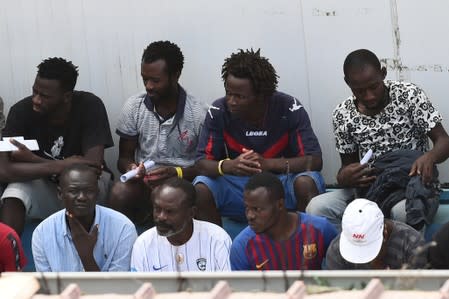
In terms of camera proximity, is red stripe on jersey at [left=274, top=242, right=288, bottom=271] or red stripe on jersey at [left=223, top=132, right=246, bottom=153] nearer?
red stripe on jersey at [left=274, top=242, right=288, bottom=271]

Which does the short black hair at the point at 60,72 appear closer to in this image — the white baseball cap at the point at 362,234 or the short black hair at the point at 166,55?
the short black hair at the point at 166,55

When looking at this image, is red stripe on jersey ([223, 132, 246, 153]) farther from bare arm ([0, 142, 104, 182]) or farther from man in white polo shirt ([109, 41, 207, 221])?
bare arm ([0, 142, 104, 182])

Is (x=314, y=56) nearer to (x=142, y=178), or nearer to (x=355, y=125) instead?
(x=355, y=125)

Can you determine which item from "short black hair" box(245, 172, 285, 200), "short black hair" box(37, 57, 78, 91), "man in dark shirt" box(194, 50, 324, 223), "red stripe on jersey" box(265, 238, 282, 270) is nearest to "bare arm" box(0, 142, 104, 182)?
"short black hair" box(37, 57, 78, 91)

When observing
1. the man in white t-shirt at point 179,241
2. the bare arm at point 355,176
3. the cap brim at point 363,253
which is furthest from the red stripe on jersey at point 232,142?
the cap brim at point 363,253

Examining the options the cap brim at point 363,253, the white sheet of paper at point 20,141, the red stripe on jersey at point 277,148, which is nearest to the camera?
the cap brim at point 363,253

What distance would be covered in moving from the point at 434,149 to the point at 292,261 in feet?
3.67

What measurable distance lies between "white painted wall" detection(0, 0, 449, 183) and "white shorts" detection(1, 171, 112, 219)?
0.55 metres

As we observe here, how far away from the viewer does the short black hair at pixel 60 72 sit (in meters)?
7.43

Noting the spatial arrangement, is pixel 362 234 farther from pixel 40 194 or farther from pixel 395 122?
pixel 40 194

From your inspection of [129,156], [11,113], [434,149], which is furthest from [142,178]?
[434,149]

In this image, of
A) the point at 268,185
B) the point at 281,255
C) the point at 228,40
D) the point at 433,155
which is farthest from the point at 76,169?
the point at 433,155

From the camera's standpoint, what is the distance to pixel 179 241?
6.46 m

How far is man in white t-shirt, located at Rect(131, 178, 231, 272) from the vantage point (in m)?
6.39
